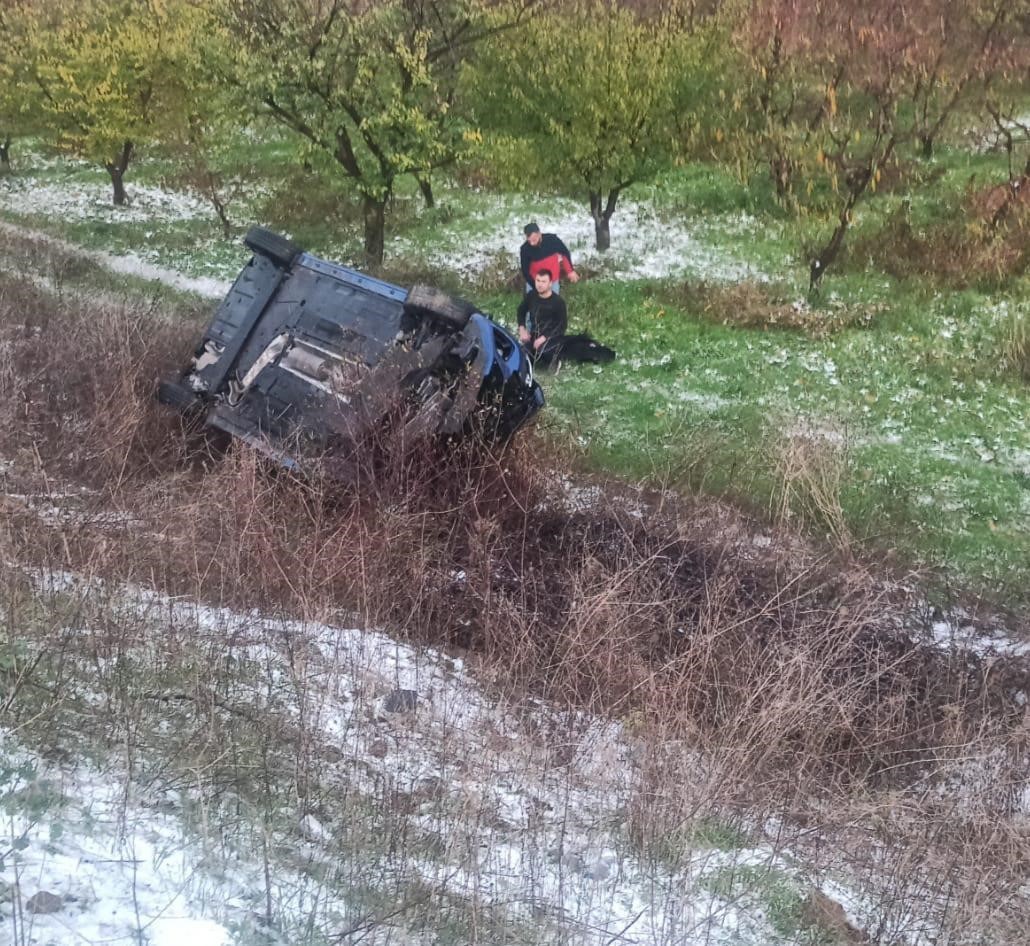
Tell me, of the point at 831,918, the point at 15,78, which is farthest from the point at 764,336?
the point at 15,78

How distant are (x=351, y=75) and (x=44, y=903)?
1251 cm

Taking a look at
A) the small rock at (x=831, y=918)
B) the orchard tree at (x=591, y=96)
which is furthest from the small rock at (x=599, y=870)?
the orchard tree at (x=591, y=96)

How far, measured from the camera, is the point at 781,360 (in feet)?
35.2

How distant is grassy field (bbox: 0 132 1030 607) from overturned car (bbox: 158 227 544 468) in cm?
208

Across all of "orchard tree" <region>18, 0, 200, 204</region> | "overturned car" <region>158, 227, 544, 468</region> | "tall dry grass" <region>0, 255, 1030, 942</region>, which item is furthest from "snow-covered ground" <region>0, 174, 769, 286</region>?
"tall dry grass" <region>0, 255, 1030, 942</region>

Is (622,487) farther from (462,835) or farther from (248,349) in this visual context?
(462,835)

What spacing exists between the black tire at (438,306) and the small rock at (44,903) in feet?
16.1

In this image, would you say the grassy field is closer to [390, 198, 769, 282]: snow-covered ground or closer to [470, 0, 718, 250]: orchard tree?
[390, 198, 769, 282]: snow-covered ground

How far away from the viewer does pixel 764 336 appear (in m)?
11.5

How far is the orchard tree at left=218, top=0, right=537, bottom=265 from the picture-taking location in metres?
12.8

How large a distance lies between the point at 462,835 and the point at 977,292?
37.5ft

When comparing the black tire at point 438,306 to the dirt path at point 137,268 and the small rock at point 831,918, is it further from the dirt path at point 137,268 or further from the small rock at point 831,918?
the dirt path at point 137,268

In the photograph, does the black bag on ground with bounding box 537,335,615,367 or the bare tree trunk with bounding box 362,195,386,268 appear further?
the bare tree trunk with bounding box 362,195,386,268

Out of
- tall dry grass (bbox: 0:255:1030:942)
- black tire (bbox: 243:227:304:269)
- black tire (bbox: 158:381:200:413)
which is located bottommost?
→ tall dry grass (bbox: 0:255:1030:942)
